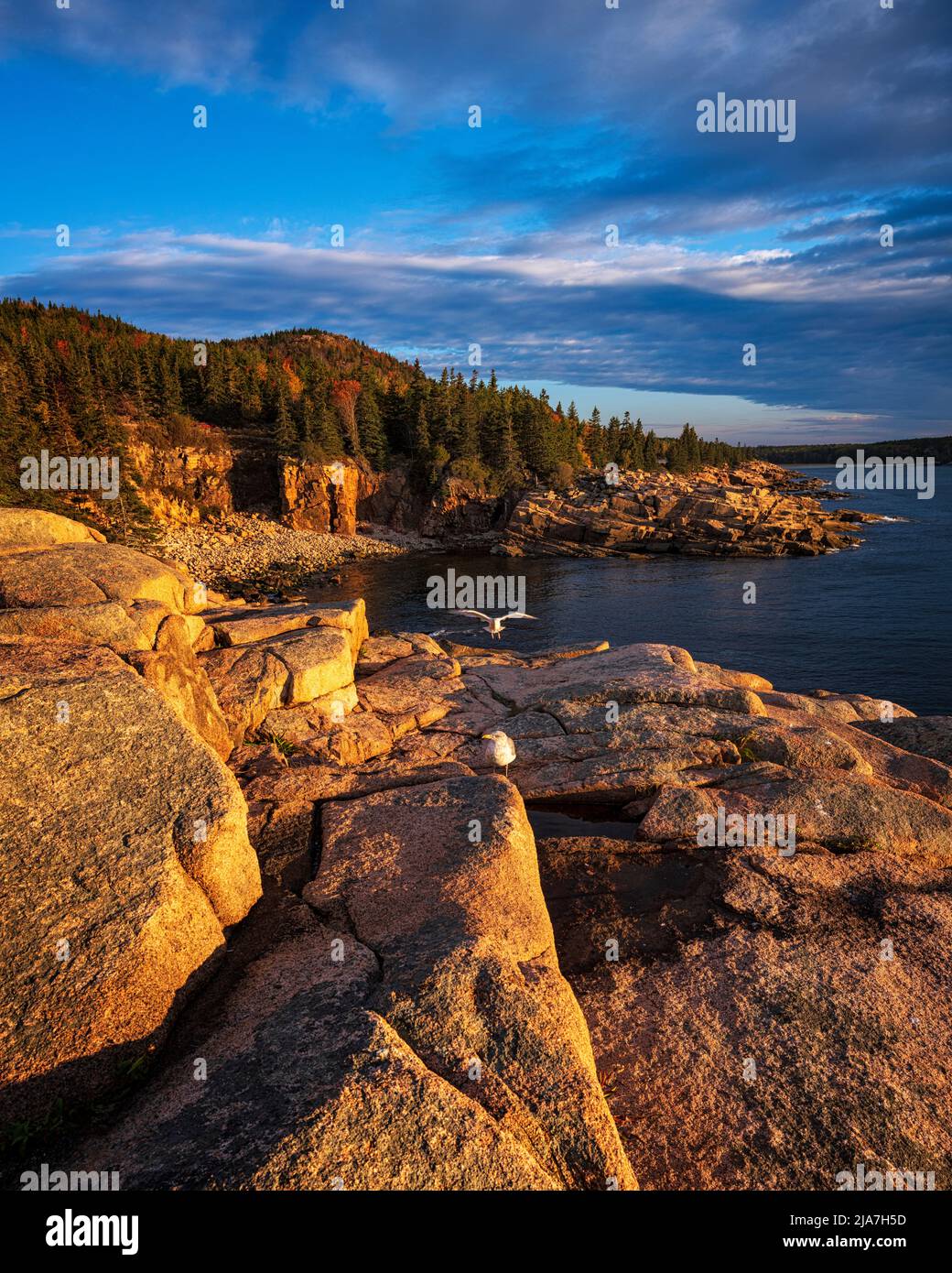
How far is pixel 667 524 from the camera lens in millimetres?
97500

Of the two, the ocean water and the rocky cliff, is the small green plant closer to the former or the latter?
the rocky cliff

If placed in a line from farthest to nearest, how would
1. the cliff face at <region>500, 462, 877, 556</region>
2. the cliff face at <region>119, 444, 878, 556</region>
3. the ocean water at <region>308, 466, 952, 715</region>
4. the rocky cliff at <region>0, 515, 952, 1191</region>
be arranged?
the cliff face at <region>119, 444, 878, 556</region>
the cliff face at <region>500, 462, 877, 556</region>
the ocean water at <region>308, 466, 952, 715</region>
the rocky cliff at <region>0, 515, 952, 1191</region>

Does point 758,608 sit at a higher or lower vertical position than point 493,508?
lower

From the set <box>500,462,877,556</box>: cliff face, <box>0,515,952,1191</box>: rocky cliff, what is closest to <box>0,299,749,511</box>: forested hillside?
<box>500,462,877,556</box>: cliff face

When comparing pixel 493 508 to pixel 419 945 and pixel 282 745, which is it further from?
pixel 419 945

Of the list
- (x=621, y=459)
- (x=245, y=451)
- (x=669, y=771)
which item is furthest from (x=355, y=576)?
(x=621, y=459)

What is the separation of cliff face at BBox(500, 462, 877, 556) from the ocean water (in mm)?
4190

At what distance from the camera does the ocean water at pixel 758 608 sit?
41.5 metres

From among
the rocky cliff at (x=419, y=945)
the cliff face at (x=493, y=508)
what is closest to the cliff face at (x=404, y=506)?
the cliff face at (x=493, y=508)

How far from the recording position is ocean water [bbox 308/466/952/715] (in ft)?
136

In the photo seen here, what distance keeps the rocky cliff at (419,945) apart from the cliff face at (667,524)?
79910 mm

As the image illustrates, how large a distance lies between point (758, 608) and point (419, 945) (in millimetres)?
57466

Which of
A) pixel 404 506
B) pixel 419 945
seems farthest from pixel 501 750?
pixel 404 506

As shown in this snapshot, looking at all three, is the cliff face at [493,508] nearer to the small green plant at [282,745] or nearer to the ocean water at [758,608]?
the ocean water at [758,608]
